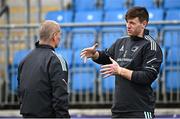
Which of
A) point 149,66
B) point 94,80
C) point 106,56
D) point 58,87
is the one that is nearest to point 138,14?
point 149,66

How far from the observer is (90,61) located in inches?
354

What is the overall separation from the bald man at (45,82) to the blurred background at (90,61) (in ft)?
12.3

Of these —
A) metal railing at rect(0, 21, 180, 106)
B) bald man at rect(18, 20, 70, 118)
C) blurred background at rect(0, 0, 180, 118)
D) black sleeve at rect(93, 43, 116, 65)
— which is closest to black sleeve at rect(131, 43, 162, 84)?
black sleeve at rect(93, 43, 116, 65)

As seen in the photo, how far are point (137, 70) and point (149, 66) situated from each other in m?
0.14

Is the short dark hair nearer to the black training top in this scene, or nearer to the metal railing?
the black training top

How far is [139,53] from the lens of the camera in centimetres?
503

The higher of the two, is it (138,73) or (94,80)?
(138,73)

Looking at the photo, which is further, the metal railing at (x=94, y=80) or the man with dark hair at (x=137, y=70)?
the metal railing at (x=94, y=80)

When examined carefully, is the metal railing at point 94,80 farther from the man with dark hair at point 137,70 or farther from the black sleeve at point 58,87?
the black sleeve at point 58,87

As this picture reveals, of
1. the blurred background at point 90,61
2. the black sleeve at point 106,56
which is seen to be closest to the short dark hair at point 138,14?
the black sleeve at point 106,56

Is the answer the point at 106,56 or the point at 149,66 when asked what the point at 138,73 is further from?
the point at 106,56

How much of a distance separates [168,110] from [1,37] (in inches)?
135

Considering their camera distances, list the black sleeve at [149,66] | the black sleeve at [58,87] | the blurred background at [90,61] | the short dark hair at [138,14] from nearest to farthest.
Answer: the black sleeve at [58,87] < the black sleeve at [149,66] < the short dark hair at [138,14] < the blurred background at [90,61]

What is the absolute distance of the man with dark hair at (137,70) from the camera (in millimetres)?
4945
